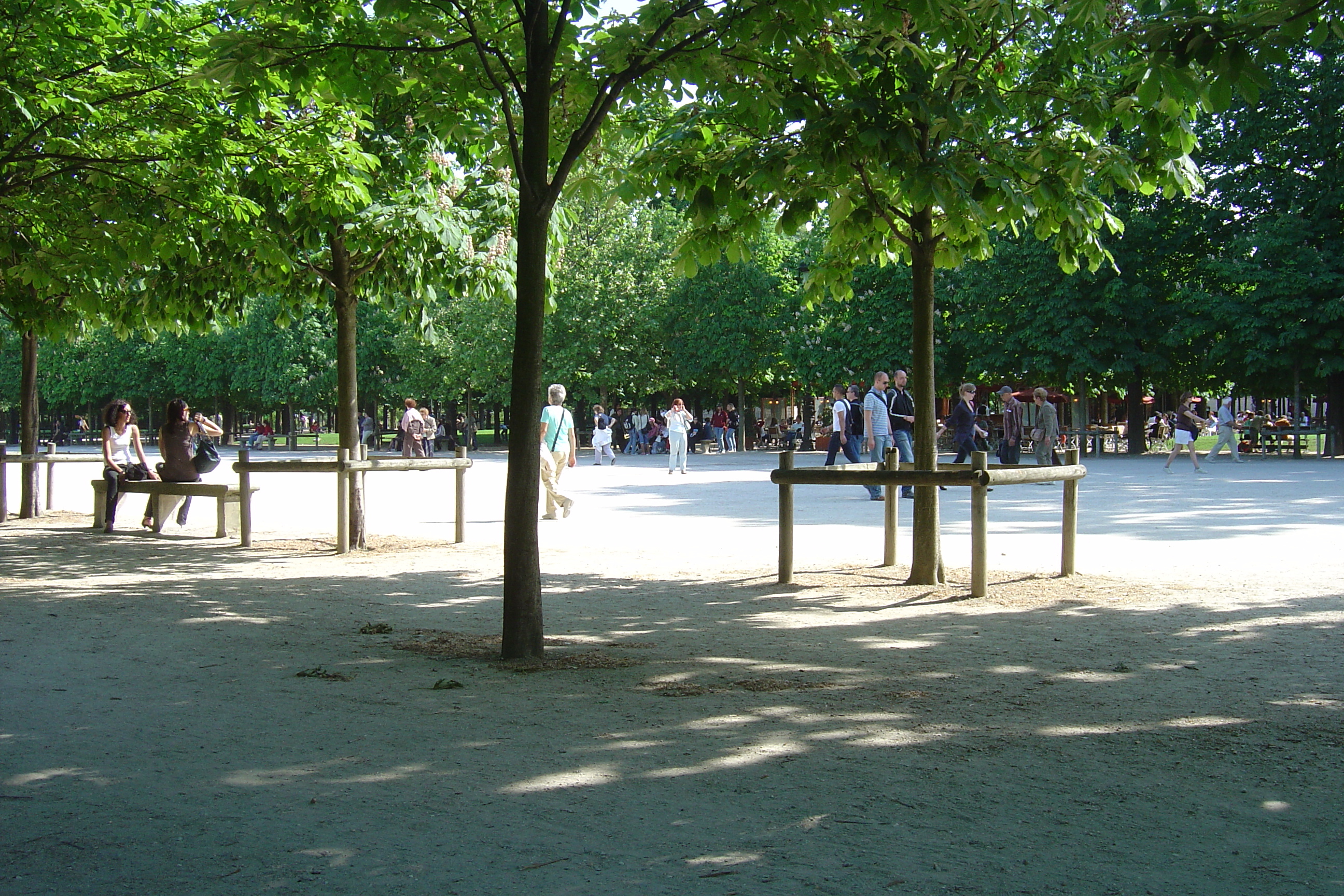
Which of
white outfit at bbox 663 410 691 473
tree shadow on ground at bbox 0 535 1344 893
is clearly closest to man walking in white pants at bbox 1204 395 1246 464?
white outfit at bbox 663 410 691 473

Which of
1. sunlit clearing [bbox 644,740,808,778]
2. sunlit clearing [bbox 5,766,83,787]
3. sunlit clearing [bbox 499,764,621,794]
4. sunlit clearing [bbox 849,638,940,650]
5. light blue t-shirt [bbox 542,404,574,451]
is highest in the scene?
light blue t-shirt [bbox 542,404,574,451]

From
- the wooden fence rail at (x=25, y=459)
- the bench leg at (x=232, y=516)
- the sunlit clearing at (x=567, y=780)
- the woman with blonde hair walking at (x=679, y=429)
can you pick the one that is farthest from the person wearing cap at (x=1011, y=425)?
the sunlit clearing at (x=567, y=780)

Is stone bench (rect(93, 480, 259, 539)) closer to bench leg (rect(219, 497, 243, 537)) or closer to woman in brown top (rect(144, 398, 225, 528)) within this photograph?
bench leg (rect(219, 497, 243, 537))

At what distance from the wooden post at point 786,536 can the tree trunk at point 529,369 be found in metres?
3.24

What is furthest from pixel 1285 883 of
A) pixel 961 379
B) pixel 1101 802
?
pixel 961 379

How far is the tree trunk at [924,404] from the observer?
9438mm

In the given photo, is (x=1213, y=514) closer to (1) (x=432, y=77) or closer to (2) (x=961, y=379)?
(1) (x=432, y=77)

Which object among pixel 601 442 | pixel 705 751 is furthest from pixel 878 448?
pixel 601 442

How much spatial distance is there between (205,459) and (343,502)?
13.6 feet

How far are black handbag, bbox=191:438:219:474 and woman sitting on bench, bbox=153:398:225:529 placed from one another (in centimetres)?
5

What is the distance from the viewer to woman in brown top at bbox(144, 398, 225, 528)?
48.9 feet

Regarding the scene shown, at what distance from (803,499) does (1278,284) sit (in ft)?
72.3

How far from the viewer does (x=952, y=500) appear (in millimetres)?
19312

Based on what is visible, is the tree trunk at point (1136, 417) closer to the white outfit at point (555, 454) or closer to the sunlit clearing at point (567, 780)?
the white outfit at point (555, 454)
